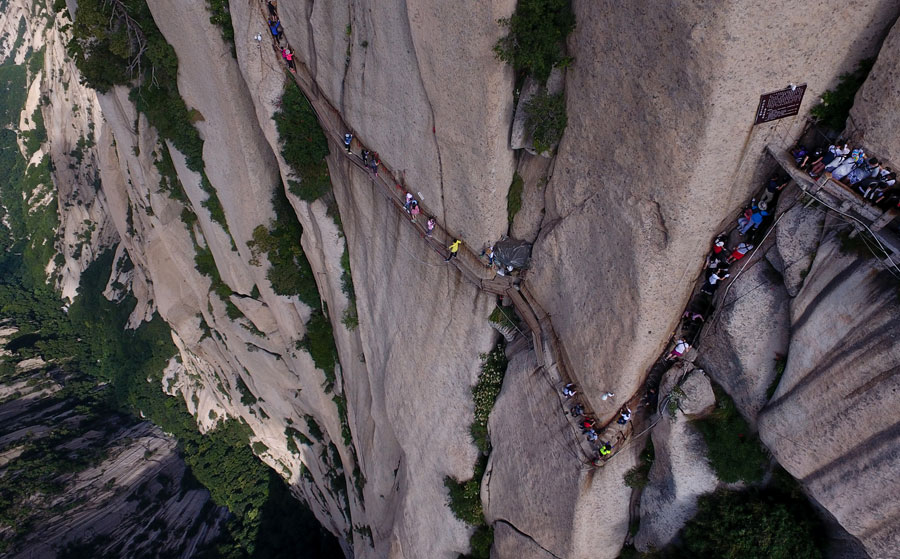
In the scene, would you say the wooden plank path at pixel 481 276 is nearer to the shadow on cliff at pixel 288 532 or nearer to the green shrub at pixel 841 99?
the green shrub at pixel 841 99

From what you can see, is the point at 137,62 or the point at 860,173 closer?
the point at 860,173

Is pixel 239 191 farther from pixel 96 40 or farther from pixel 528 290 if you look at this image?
pixel 528 290

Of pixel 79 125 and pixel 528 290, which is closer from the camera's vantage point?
pixel 528 290

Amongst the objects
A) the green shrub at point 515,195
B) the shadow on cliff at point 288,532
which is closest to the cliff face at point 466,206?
the green shrub at point 515,195

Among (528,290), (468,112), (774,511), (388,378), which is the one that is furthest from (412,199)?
(774,511)

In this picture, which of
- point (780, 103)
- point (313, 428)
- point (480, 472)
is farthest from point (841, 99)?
point (313, 428)

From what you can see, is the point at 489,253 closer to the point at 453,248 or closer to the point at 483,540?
the point at 453,248

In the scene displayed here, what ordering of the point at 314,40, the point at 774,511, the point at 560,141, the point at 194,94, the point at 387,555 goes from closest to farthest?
1. the point at 774,511
2. the point at 560,141
3. the point at 314,40
4. the point at 194,94
5. the point at 387,555
